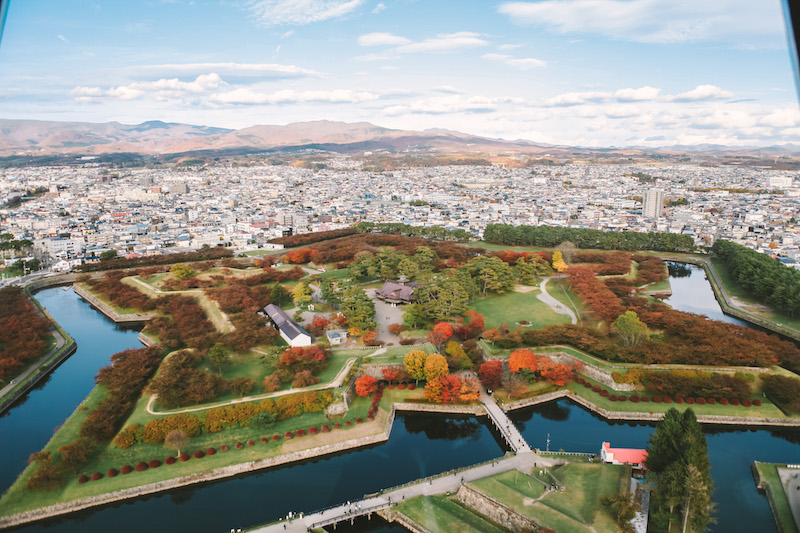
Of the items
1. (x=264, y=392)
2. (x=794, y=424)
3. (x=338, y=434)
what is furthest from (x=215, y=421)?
(x=794, y=424)

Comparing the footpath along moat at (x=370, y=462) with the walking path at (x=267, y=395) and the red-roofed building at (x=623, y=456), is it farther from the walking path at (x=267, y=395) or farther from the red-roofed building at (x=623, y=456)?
the walking path at (x=267, y=395)

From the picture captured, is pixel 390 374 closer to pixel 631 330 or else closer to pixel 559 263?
pixel 631 330

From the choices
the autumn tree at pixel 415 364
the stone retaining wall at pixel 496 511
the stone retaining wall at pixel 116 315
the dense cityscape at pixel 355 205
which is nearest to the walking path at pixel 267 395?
the autumn tree at pixel 415 364

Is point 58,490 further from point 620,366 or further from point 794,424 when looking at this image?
point 794,424

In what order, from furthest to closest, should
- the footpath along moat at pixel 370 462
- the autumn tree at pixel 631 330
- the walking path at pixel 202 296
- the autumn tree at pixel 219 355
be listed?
1. the walking path at pixel 202 296
2. the autumn tree at pixel 631 330
3. the autumn tree at pixel 219 355
4. the footpath along moat at pixel 370 462

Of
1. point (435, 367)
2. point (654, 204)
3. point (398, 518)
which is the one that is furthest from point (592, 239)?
point (398, 518)

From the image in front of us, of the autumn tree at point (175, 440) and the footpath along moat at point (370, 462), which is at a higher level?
the autumn tree at point (175, 440)
